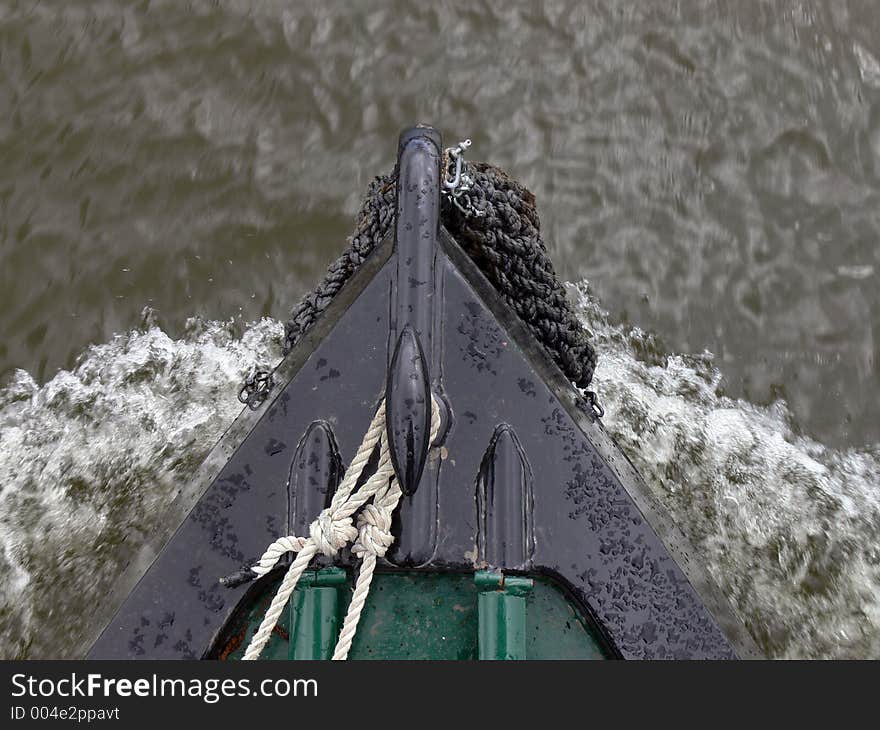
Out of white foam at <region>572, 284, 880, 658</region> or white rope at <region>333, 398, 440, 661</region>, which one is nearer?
white rope at <region>333, 398, 440, 661</region>

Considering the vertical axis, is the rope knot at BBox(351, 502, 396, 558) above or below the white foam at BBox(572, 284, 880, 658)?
below

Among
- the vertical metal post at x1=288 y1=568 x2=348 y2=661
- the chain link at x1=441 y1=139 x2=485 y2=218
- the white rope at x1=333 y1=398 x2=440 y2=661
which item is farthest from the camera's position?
the chain link at x1=441 y1=139 x2=485 y2=218

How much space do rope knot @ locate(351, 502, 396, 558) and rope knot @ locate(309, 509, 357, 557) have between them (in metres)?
0.04

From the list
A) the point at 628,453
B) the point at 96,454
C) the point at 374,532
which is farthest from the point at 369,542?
the point at 96,454

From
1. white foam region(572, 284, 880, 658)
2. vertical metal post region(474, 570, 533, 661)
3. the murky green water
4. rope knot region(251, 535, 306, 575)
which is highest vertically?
the murky green water

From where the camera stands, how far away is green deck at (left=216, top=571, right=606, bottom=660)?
2.15 m

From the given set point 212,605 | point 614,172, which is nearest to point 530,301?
point 212,605

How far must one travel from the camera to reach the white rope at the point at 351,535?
1981 mm

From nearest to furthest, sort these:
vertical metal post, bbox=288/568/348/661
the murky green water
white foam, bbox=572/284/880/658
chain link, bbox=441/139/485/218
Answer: vertical metal post, bbox=288/568/348/661 < chain link, bbox=441/139/485/218 < white foam, bbox=572/284/880/658 < the murky green water

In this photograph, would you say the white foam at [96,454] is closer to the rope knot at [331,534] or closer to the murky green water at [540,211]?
the murky green water at [540,211]

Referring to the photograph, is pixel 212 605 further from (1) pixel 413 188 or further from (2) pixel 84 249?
(2) pixel 84 249

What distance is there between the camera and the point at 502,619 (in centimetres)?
208

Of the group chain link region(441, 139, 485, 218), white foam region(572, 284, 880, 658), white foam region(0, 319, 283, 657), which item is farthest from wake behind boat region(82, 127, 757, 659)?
white foam region(0, 319, 283, 657)

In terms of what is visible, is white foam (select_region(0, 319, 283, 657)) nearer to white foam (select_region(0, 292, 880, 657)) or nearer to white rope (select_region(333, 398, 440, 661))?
white foam (select_region(0, 292, 880, 657))
